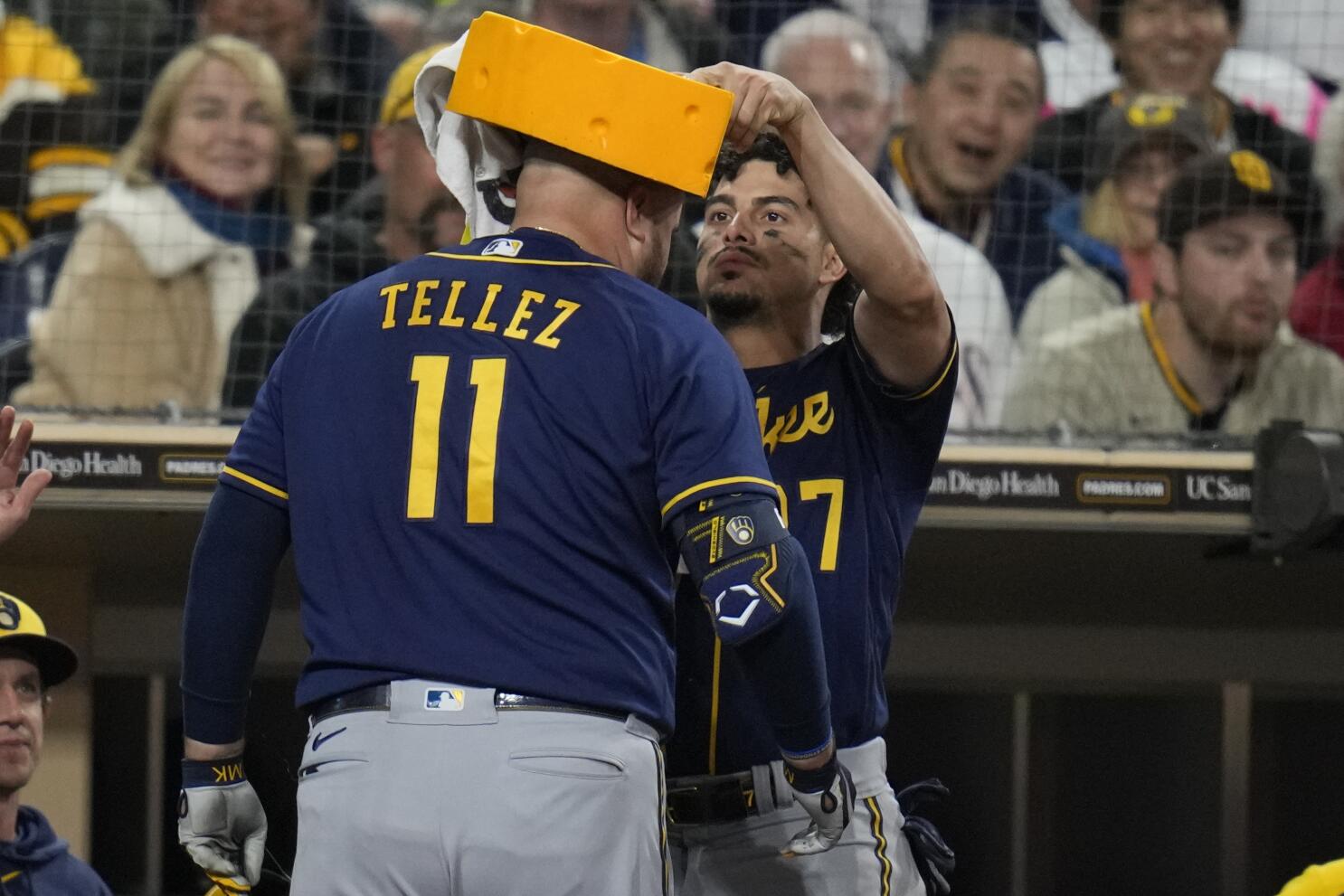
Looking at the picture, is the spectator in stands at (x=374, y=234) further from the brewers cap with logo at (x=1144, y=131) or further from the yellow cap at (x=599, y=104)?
the yellow cap at (x=599, y=104)

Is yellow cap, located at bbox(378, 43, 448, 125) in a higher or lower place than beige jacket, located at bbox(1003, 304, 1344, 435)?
higher

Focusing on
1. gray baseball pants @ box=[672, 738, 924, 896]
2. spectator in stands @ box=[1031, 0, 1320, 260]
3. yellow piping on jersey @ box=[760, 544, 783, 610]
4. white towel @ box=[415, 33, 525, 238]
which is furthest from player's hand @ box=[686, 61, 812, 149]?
spectator in stands @ box=[1031, 0, 1320, 260]

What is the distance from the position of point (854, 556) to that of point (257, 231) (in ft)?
7.25

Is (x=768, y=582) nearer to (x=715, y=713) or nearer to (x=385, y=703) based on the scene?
(x=385, y=703)

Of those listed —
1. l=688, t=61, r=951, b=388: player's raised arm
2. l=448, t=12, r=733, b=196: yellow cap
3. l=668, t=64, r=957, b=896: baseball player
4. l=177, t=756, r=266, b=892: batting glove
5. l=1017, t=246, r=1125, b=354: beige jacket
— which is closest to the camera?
l=448, t=12, r=733, b=196: yellow cap

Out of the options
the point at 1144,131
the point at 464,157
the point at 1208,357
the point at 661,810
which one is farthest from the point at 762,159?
the point at 1144,131

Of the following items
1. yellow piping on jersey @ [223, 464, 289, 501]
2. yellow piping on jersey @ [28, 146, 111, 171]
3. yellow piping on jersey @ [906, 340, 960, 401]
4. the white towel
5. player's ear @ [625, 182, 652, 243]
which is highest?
yellow piping on jersey @ [28, 146, 111, 171]

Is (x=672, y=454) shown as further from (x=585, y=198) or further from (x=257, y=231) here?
(x=257, y=231)

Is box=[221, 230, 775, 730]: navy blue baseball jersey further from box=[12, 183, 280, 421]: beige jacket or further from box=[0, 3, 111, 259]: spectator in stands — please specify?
box=[0, 3, 111, 259]: spectator in stands

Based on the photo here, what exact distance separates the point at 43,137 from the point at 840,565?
257 centimetres

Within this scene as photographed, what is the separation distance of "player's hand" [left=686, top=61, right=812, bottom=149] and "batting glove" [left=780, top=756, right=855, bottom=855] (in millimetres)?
616

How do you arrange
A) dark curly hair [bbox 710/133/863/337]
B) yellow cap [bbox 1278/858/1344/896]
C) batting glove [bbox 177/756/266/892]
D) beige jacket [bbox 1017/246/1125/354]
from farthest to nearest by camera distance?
beige jacket [bbox 1017/246/1125/354] → yellow cap [bbox 1278/858/1344/896] → dark curly hair [bbox 710/133/863/337] → batting glove [bbox 177/756/266/892]

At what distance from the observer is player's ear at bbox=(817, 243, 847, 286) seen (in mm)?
2205

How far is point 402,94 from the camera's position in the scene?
3770mm
